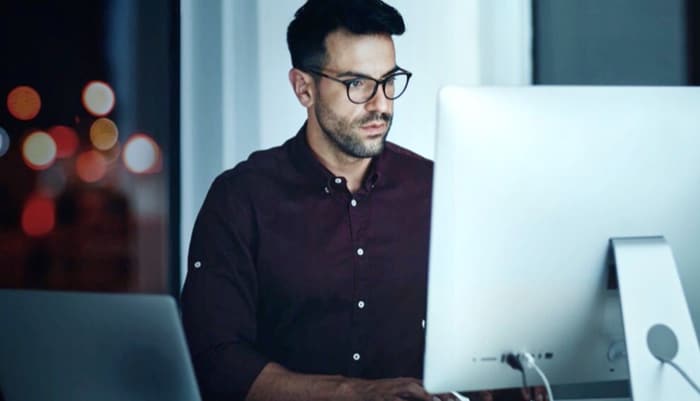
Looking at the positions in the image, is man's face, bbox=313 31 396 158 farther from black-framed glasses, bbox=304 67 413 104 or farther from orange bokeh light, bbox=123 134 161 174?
orange bokeh light, bbox=123 134 161 174

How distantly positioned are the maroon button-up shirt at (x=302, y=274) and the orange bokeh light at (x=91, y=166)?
1.03 ft

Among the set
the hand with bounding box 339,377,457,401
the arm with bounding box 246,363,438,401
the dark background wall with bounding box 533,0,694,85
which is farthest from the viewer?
the dark background wall with bounding box 533,0,694,85

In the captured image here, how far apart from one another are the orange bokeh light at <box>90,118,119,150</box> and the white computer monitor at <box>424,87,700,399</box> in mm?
1244

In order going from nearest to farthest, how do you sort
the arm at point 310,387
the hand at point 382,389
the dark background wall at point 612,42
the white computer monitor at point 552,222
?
the white computer monitor at point 552,222 < the hand at point 382,389 < the arm at point 310,387 < the dark background wall at point 612,42

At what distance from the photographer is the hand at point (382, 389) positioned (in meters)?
1.73

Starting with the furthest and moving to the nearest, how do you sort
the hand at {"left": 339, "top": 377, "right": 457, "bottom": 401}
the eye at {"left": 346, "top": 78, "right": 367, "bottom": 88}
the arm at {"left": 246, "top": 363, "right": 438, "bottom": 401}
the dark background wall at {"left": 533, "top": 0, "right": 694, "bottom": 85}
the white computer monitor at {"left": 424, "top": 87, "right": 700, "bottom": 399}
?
1. the dark background wall at {"left": 533, "top": 0, "right": 694, "bottom": 85}
2. the eye at {"left": 346, "top": 78, "right": 367, "bottom": 88}
3. the arm at {"left": 246, "top": 363, "right": 438, "bottom": 401}
4. the hand at {"left": 339, "top": 377, "right": 457, "bottom": 401}
5. the white computer monitor at {"left": 424, "top": 87, "right": 700, "bottom": 399}

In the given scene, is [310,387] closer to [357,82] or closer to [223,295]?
[223,295]

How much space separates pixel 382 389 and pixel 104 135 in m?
1.05

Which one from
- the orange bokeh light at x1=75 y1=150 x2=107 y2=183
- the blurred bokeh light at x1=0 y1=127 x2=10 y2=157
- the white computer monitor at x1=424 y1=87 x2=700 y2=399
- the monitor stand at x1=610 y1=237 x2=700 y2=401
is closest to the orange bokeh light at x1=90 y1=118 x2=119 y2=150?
the orange bokeh light at x1=75 y1=150 x2=107 y2=183

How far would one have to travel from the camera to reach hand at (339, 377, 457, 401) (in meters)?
1.73

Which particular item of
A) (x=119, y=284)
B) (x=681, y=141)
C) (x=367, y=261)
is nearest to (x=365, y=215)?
(x=367, y=261)

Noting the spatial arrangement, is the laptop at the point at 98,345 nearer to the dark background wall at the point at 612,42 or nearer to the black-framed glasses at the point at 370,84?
the black-framed glasses at the point at 370,84

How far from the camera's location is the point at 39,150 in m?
2.08

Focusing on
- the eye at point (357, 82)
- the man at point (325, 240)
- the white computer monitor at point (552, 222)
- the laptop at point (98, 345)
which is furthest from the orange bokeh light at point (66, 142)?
the white computer monitor at point (552, 222)
